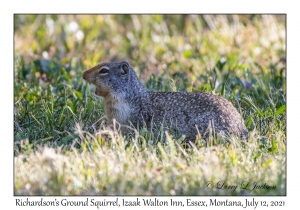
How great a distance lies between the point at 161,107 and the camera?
20.9ft

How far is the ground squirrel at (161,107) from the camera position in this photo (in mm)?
6051

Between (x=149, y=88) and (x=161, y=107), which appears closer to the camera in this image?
(x=161, y=107)

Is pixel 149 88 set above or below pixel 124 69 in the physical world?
below

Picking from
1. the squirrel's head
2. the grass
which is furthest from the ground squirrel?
the grass

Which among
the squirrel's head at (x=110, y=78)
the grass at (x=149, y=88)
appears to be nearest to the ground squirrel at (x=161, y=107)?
the squirrel's head at (x=110, y=78)

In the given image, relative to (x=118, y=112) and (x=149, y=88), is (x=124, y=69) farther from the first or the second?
(x=149, y=88)

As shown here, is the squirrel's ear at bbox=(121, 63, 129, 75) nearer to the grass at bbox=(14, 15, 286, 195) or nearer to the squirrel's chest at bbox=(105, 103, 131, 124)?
the squirrel's chest at bbox=(105, 103, 131, 124)

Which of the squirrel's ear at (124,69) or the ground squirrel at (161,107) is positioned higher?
the squirrel's ear at (124,69)

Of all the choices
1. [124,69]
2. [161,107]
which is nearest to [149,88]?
[124,69]

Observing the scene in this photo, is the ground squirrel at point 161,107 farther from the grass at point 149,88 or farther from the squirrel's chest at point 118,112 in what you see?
the grass at point 149,88

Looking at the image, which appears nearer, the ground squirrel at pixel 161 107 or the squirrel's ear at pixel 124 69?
the ground squirrel at pixel 161 107

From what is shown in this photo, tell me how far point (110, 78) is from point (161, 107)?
62cm
